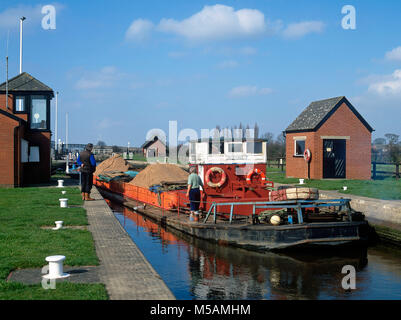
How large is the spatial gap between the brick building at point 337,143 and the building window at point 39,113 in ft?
62.3

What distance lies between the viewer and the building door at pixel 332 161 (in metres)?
33.5

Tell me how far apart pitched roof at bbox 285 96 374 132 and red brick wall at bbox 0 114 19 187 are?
20.6m

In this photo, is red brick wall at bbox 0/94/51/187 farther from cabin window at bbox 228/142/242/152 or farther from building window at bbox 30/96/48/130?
cabin window at bbox 228/142/242/152

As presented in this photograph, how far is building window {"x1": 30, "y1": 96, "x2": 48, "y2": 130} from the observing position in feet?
101

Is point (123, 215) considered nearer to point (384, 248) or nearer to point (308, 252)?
point (308, 252)

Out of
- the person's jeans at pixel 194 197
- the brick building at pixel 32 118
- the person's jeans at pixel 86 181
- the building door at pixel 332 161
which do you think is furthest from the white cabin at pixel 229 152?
the building door at pixel 332 161

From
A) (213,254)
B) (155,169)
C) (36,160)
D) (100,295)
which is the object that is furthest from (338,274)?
(36,160)

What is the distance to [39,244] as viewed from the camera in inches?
437

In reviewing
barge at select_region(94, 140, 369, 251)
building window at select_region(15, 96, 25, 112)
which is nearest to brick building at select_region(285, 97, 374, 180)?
barge at select_region(94, 140, 369, 251)

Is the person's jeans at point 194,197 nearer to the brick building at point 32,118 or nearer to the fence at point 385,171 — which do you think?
the brick building at point 32,118

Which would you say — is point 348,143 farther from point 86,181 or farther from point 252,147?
point 86,181

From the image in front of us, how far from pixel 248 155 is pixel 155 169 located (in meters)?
8.51

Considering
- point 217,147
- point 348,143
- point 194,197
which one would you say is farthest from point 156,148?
point 194,197

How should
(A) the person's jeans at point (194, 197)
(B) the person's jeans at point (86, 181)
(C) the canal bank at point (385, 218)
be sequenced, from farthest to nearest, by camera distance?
(B) the person's jeans at point (86, 181)
(A) the person's jeans at point (194, 197)
(C) the canal bank at point (385, 218)
